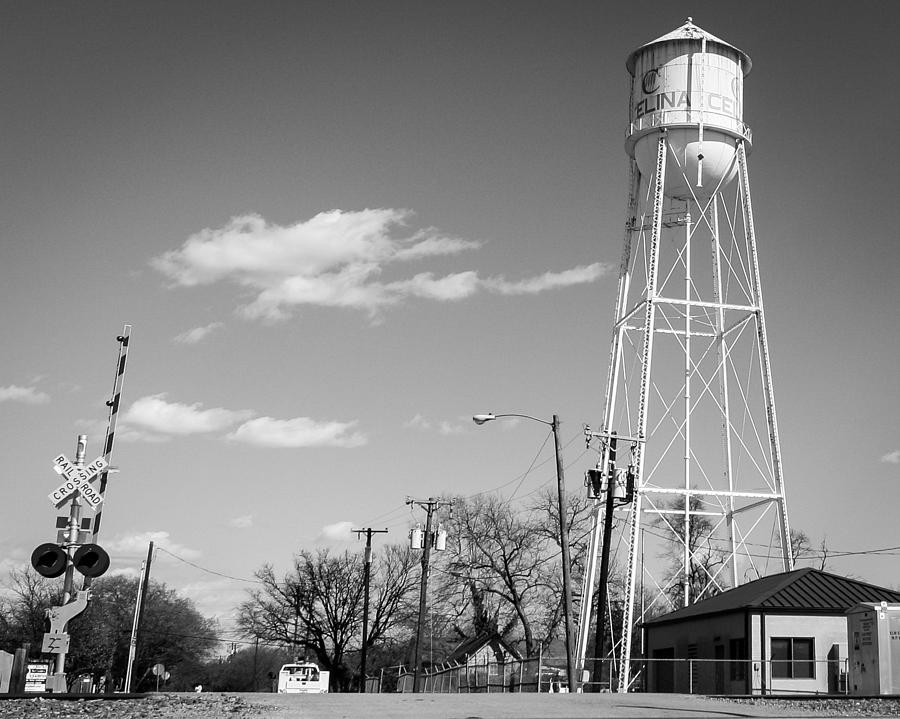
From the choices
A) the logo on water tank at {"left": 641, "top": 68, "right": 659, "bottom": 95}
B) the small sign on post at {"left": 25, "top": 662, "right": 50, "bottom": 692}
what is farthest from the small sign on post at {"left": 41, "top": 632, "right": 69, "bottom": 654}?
the logo on water tank at {"left": 641, "top": 68, "right": 659, "bottom": 95}

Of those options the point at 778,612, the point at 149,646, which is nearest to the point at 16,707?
the point at 778,612

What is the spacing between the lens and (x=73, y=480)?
18.1m

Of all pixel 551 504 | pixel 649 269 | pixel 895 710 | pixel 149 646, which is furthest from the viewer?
pixel 149 646

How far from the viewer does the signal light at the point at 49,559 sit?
17.3m

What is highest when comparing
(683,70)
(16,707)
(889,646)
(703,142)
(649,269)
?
(683,70)

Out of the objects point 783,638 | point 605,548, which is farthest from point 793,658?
point 605,548

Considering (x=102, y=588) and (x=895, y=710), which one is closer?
(x=895, y=710)

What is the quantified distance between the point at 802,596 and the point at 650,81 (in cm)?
1705

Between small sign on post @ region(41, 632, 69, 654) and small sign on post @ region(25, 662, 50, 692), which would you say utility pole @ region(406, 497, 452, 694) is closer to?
small sign on post @ region(25, 662, 50, 692)

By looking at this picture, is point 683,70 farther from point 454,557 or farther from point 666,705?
point 454,557

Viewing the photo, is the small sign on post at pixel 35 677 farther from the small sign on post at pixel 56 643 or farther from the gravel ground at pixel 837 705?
the gravel ground at pixel 837 705

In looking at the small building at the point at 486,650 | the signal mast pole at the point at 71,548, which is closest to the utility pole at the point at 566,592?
the signal mast pole at the point at 71,548

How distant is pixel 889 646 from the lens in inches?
976

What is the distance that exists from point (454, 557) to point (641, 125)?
32133mm
